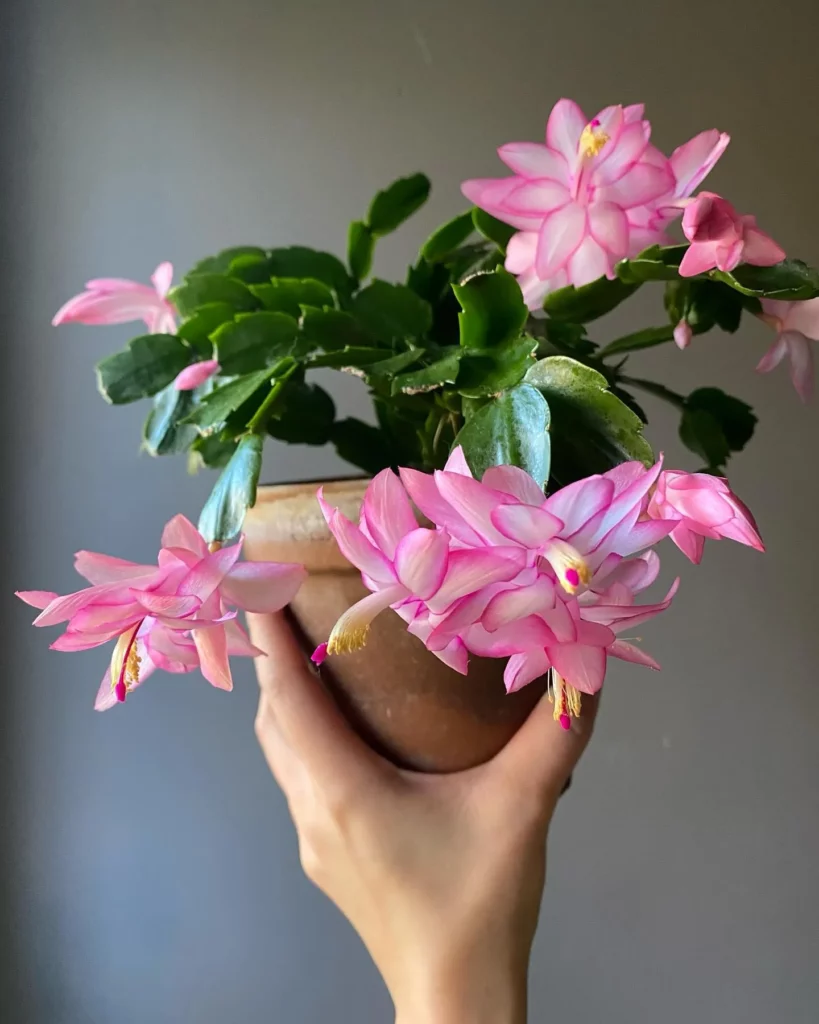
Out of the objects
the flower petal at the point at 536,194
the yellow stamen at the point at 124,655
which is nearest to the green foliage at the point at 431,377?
the flower petal at the point at 536,194

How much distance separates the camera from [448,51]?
1095mm

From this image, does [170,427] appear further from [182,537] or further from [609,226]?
[609,226]

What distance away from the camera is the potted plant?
1.19ft

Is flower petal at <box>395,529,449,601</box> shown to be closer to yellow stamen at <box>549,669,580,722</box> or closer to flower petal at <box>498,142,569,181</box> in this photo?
yellow stamen at <box>549,669,580,722</box>

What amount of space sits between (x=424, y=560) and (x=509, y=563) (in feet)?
0.13

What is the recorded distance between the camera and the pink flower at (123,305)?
70 centimetres

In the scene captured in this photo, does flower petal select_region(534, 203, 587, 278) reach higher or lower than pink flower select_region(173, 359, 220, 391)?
higher

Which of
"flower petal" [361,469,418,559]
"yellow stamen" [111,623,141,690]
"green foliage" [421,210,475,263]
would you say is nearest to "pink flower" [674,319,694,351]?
"green foliage" [421,210,475,263]

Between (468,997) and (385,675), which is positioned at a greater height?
(385,675)

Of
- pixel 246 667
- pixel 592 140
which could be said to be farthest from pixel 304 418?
pixel 246 667

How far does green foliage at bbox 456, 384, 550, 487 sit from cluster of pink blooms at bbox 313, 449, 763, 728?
5cm

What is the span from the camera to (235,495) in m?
0.51

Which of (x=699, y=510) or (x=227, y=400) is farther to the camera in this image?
(x=227, y=400)

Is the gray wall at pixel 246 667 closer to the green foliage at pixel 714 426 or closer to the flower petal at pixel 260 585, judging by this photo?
the green foliage at pixel 714 426
